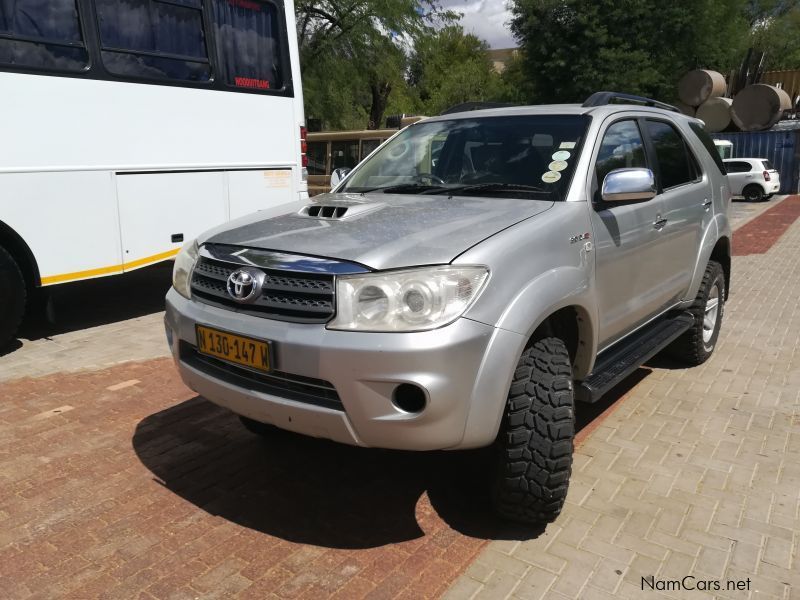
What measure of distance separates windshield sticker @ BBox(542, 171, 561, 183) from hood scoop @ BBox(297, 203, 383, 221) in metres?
0.85

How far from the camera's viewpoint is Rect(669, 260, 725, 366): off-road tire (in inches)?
191

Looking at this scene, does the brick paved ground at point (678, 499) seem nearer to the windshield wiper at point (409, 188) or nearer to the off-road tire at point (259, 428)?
the off-road tire at point (259, 428)

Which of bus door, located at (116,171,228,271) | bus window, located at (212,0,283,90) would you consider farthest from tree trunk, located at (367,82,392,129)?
bus door, located at (116,171,228,271)

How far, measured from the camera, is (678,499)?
3250 mm

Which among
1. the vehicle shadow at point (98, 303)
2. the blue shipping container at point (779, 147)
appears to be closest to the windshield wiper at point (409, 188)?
the vehicle shadow at point (98, 303)

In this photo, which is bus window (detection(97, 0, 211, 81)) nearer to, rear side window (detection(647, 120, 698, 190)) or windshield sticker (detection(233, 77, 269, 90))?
windshield sticker (detection(233, 77, 269, 90))

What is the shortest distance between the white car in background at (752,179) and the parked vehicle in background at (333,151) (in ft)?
47.1

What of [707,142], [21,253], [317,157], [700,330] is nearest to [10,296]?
[21,253]

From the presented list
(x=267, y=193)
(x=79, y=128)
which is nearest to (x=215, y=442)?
(x=79, y=128)

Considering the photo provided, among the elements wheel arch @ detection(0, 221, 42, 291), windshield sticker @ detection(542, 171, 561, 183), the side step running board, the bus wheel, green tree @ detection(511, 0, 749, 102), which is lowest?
the side step running board

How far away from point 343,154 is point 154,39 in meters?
7.13

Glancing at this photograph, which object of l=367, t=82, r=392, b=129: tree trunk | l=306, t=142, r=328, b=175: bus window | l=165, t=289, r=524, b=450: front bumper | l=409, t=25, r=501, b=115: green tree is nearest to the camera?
l=165, t=289, r=524, b=450: front bumper

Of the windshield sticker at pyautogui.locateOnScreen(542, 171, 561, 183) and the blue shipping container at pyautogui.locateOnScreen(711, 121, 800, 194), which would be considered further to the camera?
the blue shipping container at pyautogui.locateOnScreen(711, 121, 800, 194)

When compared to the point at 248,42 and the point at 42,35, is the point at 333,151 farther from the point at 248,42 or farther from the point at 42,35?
the point at 42,35
